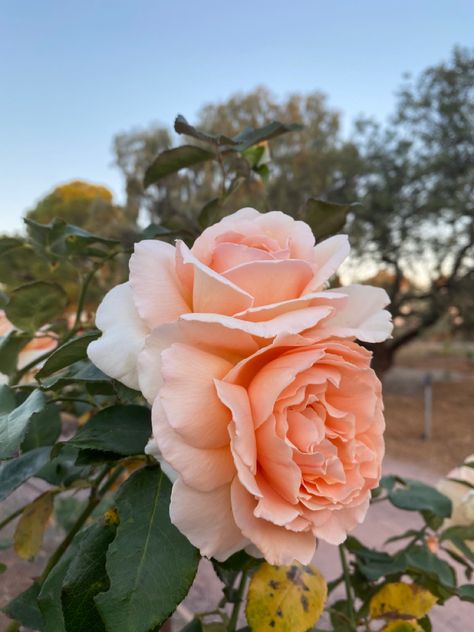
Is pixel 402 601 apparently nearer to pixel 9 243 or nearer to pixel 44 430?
pixel 44 430

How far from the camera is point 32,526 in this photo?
0.39 m

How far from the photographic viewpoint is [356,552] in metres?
0.45

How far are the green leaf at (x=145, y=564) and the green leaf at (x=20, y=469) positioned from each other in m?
0.08

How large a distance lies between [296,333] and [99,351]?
0.29 ft

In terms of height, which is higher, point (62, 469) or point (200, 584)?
point (62, 469)

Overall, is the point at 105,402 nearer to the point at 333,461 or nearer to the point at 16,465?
the point at 16,465

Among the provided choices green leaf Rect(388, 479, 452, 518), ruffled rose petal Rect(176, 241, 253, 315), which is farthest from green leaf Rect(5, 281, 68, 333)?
green leaf Rect(388, 479, 452, 518)

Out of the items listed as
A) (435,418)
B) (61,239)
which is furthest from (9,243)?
Answer: (435,418)

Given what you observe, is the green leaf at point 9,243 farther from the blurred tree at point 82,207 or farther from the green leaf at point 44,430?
the blurred tree at point 82,207

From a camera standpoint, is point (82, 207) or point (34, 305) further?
point (82, 207)

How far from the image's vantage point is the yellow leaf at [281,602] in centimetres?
33

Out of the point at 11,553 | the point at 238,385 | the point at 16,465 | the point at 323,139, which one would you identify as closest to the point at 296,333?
the point at 238,385

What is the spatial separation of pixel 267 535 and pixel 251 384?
61 millimetres

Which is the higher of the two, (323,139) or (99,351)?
(99,351)
